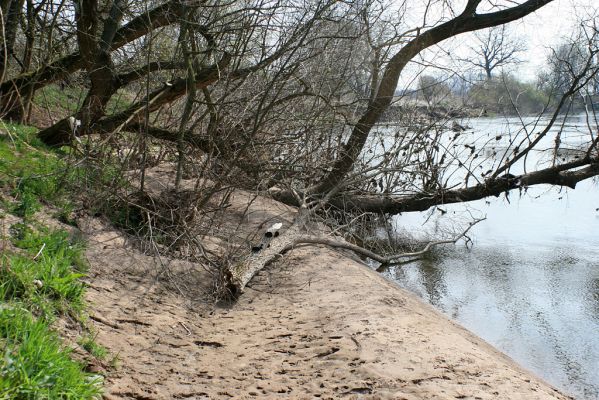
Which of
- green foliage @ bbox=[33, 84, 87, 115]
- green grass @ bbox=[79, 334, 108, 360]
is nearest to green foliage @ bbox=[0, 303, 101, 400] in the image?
green grass @ bbox=[79, 334, 108, 360]

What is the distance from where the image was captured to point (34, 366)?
9.96 ft

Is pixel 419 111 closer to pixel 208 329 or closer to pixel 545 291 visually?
pixel 545 291

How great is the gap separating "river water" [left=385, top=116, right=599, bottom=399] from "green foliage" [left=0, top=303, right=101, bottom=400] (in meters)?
4.79

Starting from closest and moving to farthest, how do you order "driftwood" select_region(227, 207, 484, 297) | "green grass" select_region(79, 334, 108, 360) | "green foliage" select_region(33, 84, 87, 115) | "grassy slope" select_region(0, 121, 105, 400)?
"grassy slope" select_region(0, 121, 105, 400)
"green grass" select_region(79, 334, 108, 360)
"driftwood" select_region(227, 207, 484, 297)
"green foliage" select_region(33, 84, 87, 115)

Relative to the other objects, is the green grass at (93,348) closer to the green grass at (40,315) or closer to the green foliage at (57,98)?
the green grass at (40,315)

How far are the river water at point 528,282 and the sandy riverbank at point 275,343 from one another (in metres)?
1.41

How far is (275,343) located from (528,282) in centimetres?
585

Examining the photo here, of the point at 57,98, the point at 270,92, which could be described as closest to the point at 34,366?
the point at 270,92

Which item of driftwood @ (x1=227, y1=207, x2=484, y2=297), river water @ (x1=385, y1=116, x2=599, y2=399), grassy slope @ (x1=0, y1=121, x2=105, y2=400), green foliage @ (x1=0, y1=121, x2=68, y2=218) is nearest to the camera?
grassy slope @ (x1=0, y1=121, x2=105, y2=400)

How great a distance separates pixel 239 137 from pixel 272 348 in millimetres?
4020

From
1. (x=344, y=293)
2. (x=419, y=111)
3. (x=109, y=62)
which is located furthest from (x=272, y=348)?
(x=419, y=111)

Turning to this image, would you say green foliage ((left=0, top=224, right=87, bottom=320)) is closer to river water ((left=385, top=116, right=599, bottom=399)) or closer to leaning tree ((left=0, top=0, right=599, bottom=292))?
leaning tree ((left=0, top=0, right=599, bottom=292))

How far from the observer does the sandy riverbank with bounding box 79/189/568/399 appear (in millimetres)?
4090

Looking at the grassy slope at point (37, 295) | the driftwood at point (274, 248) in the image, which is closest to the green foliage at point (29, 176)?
the grassy slope at point (37, 295)
